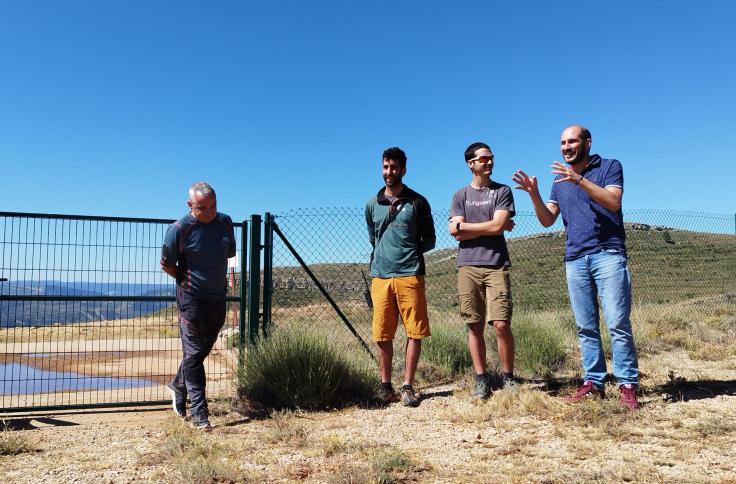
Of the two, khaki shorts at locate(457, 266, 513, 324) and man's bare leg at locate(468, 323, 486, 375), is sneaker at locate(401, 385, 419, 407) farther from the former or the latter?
→ khaki shorts at locate(457, 266, 513, 324)

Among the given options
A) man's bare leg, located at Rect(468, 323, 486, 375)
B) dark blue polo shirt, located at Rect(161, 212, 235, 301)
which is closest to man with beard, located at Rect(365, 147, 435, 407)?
man's bare leg, located at Rect(468, 323, 486, 375)

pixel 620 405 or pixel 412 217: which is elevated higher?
pixel 412 217

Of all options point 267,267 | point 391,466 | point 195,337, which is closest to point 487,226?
point 391,466

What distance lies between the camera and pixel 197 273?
4453mm

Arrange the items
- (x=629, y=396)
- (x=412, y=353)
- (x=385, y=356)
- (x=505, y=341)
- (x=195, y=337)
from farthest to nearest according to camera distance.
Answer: (x=385, y=356), (x=412, y=353), (x=505, y=341), (x=195, y=337), (x=629, y=396)

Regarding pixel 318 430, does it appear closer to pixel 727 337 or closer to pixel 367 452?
pixel 367 452

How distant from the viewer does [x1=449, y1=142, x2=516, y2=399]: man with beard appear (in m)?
4.55

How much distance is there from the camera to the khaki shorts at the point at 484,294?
14.9ft

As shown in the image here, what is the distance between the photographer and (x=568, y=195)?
14.5ft

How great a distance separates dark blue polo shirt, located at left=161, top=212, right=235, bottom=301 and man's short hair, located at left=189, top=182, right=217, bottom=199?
23 cm

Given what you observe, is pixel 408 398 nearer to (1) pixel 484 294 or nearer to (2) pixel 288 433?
(1) pixel 484 294

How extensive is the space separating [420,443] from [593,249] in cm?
200

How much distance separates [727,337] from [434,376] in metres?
4.66

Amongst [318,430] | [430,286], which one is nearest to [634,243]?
[430,286]
